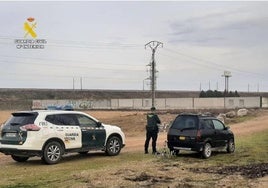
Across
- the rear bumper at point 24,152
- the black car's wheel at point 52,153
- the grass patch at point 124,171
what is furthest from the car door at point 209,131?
the rear bumper at point 24,152

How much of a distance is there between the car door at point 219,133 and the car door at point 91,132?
4.19 metres

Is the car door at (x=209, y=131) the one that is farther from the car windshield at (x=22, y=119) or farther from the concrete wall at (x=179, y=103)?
the concrete wall at (x=179, y=103)

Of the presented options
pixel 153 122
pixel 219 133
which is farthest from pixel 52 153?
pixel 219 133

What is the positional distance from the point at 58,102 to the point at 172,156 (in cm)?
7707

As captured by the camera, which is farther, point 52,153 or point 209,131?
point 209,131

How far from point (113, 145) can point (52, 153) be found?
293 centimetres

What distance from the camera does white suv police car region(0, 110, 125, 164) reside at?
14.6m

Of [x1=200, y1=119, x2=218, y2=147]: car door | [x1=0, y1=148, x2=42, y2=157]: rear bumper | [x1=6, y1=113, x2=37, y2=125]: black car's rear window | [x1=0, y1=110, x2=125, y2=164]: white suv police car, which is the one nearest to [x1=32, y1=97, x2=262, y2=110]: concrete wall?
[x1=200, y1=119, x2=218, y2=147]: car door

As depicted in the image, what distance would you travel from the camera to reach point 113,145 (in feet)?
56.9

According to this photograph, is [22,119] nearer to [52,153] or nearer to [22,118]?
[22,118]

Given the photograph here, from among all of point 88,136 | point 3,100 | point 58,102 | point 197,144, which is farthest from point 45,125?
point 3,100

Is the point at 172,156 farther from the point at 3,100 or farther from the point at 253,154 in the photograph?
the point at 3,100

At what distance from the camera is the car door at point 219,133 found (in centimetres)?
1759

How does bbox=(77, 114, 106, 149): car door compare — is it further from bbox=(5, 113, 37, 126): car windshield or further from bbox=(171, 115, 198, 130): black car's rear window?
bbox=(171, 115, 198, 130): black car's rear window
